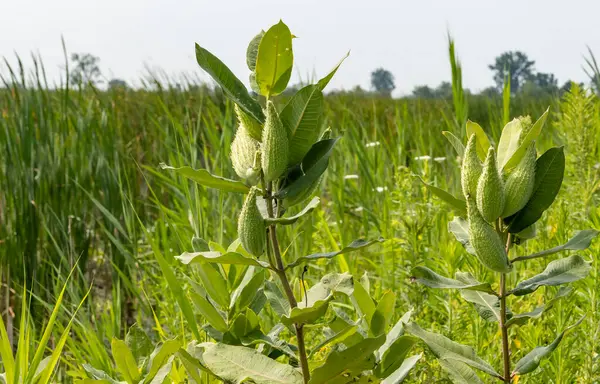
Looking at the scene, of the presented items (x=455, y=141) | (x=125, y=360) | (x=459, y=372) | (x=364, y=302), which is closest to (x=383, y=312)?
(x=364, y=302)

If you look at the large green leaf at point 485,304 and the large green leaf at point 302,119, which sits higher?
the large green leaf at point 302,119

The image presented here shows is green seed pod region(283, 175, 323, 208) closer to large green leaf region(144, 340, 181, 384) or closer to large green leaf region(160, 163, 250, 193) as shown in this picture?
large green leaf region(160, 163, 250, 193)

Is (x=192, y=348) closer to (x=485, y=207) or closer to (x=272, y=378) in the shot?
(x=272, y=378)

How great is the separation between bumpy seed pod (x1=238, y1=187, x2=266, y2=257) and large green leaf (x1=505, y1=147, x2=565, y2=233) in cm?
32

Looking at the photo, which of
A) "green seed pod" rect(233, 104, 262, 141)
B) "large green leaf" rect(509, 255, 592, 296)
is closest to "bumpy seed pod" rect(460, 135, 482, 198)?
"large green leaf" rect(509, 255, 592, 296)

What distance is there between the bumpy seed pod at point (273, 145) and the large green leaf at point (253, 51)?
91 millimetres

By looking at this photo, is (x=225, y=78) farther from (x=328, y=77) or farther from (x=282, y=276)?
(x=282, y=276)

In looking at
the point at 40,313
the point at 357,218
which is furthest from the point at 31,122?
the point at 357,218

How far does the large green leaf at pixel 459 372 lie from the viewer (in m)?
0.91

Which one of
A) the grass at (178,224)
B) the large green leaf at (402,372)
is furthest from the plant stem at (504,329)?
the grass at (178,224)

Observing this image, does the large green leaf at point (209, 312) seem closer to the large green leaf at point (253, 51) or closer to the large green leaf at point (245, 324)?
the large green leaf at point (245, 324)

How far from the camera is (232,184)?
2.59 feet

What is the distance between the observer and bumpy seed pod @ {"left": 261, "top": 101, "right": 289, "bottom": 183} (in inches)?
29.4

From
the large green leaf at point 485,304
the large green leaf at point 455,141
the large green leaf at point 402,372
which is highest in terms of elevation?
the large green leaf at point 455,141
